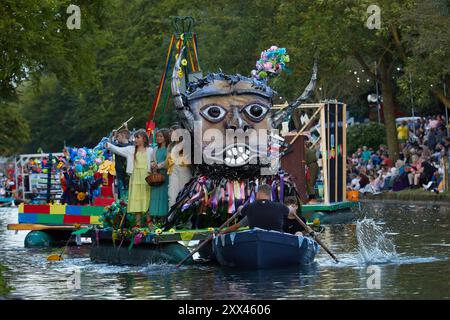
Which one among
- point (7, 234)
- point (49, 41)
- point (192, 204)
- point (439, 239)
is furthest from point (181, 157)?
point (7, 234)

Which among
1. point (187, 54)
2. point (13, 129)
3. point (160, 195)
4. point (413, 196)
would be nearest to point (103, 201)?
point (187, 54)

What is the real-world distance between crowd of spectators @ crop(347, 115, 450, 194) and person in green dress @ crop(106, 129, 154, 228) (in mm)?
20664

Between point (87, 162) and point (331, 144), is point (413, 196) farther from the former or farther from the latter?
point (87, 162)

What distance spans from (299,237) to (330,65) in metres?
30.5

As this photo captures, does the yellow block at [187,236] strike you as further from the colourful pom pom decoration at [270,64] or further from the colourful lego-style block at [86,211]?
the colourful lego-style block at [86,211]

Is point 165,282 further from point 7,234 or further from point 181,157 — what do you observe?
point 7,234

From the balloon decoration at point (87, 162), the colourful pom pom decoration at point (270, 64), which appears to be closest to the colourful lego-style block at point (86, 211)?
the balloon decoration at point (87, 162)

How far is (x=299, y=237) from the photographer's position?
69.4 feet

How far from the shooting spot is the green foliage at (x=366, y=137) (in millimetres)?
60688

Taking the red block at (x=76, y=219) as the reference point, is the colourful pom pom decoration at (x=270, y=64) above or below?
above

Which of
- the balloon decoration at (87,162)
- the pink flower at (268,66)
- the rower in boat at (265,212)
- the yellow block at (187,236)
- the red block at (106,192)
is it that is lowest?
the yellow block at (187,236)

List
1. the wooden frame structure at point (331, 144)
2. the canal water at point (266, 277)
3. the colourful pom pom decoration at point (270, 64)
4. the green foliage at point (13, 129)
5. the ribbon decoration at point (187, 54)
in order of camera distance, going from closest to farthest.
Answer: the canal water at point (266, 277)
the colourful pom pom decoration at point (270, 64)
the ribbon decoration at point (187, 54)
the wooden frame structure at point (331, 144)
the green foliage at point (13, 129)

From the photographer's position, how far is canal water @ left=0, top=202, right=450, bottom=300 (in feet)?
60.2
